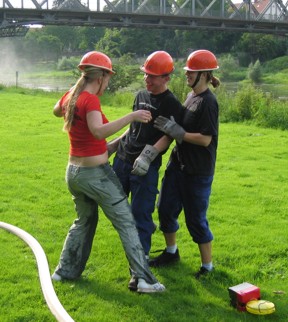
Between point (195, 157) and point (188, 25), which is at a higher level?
point (188, 25)

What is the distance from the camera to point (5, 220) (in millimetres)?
5910

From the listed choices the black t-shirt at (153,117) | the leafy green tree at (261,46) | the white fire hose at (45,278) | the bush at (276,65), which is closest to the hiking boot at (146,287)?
the white fire hose at (45,278)

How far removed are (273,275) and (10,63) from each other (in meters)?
75.0

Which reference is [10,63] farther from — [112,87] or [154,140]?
[154,140]

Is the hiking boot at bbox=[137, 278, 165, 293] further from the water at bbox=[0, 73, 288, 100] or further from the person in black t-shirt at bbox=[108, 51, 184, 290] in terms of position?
the water at bbox=[0, 73, 288, 100]

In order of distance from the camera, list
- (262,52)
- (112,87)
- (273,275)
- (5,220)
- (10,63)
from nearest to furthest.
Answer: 1. (273,275)
2. (5,220)
3. (112,87)
4. (262,52)
5. (10,63)

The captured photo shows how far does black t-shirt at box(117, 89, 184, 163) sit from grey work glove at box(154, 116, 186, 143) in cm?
11

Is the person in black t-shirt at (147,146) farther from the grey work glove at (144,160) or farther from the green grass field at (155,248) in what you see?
the green grass field at (155,248)

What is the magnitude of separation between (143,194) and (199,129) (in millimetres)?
706

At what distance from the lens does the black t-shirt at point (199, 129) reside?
412 cm

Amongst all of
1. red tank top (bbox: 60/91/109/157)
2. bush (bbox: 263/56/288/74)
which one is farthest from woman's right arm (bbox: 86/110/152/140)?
bush (bbox: 263/56/288/74)

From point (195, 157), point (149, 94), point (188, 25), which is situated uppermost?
point (188, 25)

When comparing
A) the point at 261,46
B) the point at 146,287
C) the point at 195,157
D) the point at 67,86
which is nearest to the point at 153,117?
the point at 195,157

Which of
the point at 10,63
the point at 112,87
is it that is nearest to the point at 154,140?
the point at 112,87
